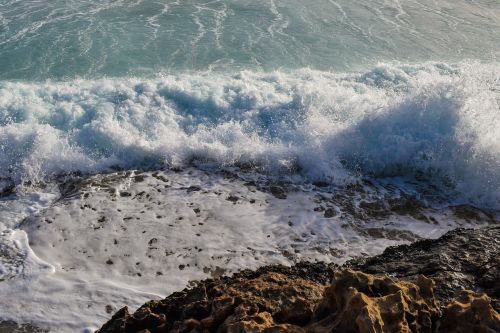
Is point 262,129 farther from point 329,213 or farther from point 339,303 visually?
point 339,303

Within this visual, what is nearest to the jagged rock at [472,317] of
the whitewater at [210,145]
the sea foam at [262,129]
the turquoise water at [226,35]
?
the whitewater at [210,145]

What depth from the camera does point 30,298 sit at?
609cm

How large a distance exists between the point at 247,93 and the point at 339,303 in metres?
8.52

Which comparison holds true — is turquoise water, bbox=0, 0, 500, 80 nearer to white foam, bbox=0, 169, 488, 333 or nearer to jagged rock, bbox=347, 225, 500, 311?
white foam, bbox=0, 169, 488, 333

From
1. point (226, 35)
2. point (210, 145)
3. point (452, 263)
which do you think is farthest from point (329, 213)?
point (226, 35)

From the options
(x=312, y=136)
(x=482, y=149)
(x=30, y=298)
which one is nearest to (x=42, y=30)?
(x=312, y=136)

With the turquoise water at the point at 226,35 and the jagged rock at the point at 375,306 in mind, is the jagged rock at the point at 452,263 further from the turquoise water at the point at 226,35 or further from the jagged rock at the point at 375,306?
the turquoise water at the point at 226,35

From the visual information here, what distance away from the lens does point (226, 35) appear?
51.3 ft

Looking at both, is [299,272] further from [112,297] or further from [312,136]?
[312,136]

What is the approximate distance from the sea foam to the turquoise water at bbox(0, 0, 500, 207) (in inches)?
1.2

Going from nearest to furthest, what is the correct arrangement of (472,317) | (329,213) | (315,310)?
(472,317)
(315,310)
(329,213)

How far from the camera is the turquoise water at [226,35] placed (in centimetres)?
1373

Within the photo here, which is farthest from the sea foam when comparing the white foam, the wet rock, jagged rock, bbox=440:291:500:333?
jagged rock, bbox=440:291:500:333

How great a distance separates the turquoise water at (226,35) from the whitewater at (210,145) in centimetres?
8
